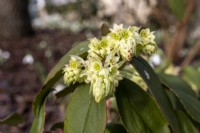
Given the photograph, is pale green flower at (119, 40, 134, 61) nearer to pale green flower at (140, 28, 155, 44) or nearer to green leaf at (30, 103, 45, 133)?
pale green flower at (140, 28, 155, 44)

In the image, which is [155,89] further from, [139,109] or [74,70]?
[74,70]

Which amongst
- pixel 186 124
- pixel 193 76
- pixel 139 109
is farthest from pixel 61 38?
pixel 139 109

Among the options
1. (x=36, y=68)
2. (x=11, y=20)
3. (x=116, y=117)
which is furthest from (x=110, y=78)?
(x=11, y=20)

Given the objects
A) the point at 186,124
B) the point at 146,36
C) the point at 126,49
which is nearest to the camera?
the point at 126,49

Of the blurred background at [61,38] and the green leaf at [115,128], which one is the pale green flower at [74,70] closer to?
the green leaf at [115,128]

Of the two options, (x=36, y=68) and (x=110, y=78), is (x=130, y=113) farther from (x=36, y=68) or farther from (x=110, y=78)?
(x=36, y=68)

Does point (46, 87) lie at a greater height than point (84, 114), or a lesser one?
greater

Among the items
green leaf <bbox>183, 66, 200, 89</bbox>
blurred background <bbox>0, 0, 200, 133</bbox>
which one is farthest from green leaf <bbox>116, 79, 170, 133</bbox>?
green leaf <bbox>183, 66, 200, 89</bbox>
